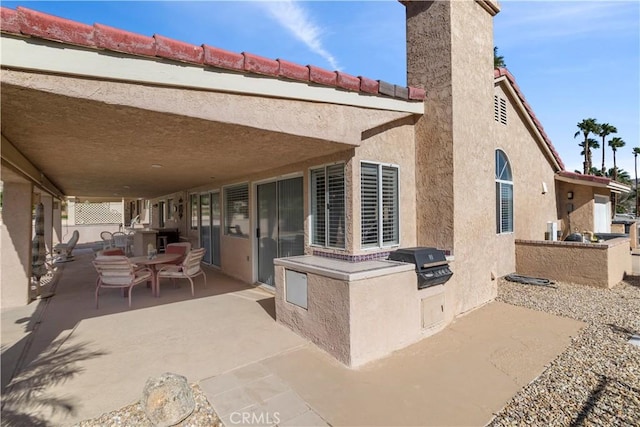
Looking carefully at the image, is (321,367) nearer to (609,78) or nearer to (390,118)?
(390,118)

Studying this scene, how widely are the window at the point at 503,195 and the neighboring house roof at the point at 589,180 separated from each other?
4.79 m

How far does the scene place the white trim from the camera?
105 inches

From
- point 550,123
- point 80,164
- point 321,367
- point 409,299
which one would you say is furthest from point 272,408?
point 550,123

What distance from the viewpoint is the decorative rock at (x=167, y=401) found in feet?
9.87

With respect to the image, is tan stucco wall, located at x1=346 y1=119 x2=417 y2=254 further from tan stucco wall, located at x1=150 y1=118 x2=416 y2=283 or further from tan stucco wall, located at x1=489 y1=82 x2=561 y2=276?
tan stucco wall, located at x1=489 y1=82 x2=561 y2=276

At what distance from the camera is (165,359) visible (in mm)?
4402

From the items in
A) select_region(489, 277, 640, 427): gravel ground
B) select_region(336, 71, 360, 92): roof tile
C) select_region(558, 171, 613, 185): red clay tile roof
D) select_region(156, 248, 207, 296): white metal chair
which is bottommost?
select_region(489, 277, 640, 427): gravel ground

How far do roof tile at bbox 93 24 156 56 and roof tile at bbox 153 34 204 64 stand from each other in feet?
0.22

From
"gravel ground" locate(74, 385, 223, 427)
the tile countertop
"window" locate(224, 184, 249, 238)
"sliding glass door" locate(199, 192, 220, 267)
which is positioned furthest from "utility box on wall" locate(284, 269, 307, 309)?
"sliding glass door" locate(199, 192, 220, 267)

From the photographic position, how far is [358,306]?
13.9 ft

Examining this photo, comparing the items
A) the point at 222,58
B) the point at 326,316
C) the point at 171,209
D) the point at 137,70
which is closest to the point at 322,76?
the point at 222,58

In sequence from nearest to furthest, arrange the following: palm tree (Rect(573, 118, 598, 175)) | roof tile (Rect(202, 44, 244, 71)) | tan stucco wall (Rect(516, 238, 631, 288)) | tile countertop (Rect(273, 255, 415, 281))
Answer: roof tile (Rect(202, 44, 244, 71)), tile countertop (Rect(273, 255, 415, 281)), tan stucco wall (Rect(516, 238, 631, 288)), palm tree (Rect(573, 118, 598, 175))

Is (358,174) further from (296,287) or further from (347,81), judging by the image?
(296,287)

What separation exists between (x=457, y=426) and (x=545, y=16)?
8612 mm
